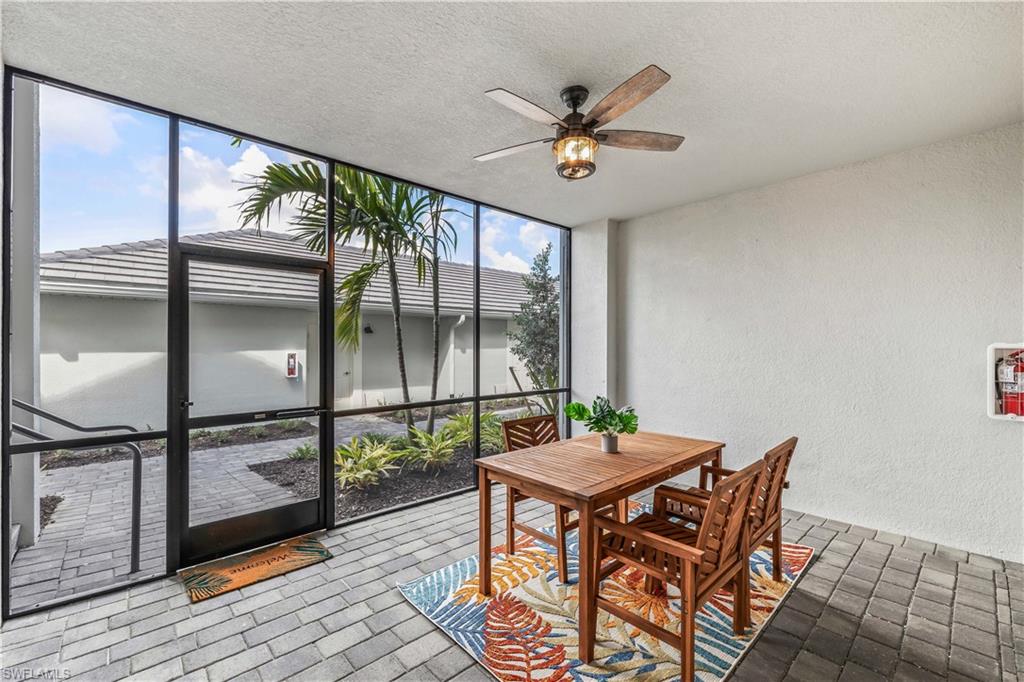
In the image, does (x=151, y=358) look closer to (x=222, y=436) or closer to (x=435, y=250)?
(x=222, y=436)

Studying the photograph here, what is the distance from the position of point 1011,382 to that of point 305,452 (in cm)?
495

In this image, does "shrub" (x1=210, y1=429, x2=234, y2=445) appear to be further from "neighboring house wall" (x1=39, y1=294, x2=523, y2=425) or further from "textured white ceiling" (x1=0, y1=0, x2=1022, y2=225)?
"textured white ceiling" (x1=0, y1=0, x2=1022, y2=225)

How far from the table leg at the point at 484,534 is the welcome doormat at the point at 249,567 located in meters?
1.17

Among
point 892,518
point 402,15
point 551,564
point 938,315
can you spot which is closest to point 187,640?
point 551,564

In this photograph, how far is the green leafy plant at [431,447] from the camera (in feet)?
13.4

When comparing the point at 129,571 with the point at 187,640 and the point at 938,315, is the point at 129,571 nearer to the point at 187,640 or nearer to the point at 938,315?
the point at 187,640

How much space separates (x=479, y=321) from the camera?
4551mm

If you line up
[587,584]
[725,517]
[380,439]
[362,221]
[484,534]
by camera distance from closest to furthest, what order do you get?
[725,517], [587,584], [484,534], [362,221], [380,439]

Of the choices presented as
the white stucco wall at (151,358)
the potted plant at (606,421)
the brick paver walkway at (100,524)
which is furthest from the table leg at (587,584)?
the brick paver walkway at (100,524)

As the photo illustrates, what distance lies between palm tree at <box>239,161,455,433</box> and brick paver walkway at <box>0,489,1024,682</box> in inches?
67.2

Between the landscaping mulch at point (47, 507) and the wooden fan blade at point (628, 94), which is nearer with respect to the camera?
the wooden fan blade at point (628, 94)

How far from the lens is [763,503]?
7.82ft

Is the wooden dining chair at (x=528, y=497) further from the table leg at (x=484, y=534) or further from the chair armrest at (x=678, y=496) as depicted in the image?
the chair armrest at (x=678, y=496)

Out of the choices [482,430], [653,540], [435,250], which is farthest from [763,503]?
[435,250]
